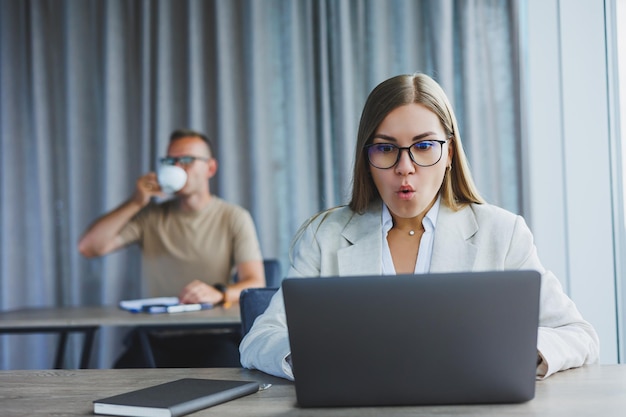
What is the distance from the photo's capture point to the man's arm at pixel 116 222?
3.65m

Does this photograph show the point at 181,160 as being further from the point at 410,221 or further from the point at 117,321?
the point at 410,221

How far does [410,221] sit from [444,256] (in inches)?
5.7

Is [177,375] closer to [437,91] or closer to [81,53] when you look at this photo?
[437,91]

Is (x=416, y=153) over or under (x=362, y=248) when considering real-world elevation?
over

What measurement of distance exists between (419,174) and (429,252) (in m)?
0.23

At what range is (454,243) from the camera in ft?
5.79

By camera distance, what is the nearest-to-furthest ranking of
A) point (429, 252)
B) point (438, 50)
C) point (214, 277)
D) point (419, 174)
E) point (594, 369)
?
point (594, 369)
point (419, 174)
point (429, 252)
point (214, 277)
point (438, 50)

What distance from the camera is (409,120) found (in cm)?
170

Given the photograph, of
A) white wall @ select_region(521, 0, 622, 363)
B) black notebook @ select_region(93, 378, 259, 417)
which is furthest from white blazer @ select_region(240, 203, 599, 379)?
white wall @ select_region(521, 0, 622, 363)

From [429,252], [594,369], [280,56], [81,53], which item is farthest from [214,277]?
[594,369]

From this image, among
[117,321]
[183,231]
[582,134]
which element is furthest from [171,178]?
[582,134]

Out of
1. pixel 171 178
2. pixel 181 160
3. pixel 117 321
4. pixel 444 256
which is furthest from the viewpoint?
pixel 181 160

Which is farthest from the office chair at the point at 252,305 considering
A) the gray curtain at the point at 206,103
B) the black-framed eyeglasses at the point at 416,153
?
the gray curtain at the point at 206,103

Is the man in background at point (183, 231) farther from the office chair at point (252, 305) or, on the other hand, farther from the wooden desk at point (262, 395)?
the wooden desk at point (262, 395)
